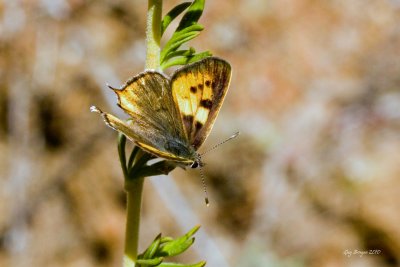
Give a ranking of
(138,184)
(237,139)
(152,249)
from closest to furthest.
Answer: (138,184) < (152,249) < (237,139)

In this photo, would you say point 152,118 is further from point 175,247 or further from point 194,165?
point 175,247

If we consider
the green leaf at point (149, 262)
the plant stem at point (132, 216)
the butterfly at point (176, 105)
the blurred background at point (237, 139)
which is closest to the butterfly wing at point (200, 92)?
the butterfly at point (176, 105)

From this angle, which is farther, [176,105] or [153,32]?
[176,105]

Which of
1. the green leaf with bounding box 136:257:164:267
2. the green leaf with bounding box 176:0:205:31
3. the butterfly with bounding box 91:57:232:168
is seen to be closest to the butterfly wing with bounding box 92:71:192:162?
the butterfly with bounding box 91:57:232:168

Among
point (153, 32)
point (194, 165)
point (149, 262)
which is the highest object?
point (153, 32)

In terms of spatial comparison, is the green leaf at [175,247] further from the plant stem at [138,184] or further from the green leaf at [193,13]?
the green leaf at [193,13]

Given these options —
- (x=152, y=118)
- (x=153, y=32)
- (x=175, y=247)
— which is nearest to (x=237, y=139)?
(x=175, y=247)

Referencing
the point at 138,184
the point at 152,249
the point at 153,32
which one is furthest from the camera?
the point at 152,249
